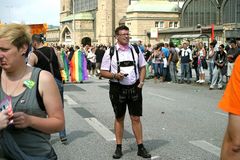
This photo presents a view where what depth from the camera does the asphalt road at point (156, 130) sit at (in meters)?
7.12

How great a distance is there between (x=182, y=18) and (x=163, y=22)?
42.5 ft

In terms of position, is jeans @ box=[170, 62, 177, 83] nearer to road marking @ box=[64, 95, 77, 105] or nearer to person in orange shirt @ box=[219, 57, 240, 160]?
road marking @ box=[64, 95, 77, 105]

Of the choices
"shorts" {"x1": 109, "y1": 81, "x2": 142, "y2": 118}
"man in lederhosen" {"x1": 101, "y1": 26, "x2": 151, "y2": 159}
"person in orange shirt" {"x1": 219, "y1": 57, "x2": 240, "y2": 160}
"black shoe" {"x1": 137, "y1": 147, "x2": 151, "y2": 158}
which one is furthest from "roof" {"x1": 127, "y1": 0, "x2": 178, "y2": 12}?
A: "person in orange shirt" {"x1": 219, "y1": 57, "x2": 240, "y2": 160}

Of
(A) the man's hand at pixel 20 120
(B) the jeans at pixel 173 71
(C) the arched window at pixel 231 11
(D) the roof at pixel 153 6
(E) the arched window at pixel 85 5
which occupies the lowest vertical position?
(B) the jeans at pixel 173 71

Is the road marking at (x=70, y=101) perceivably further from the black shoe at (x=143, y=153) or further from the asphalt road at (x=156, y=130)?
the black shoe at (x=143, y=153)

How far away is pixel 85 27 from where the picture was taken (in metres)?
122

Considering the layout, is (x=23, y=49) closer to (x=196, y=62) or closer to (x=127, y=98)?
(x=127, y=98)

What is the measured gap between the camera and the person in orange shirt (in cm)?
256

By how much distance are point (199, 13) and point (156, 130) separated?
7130 cm

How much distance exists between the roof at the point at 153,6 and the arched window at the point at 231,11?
28655mm

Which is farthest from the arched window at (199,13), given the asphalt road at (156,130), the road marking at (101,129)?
the road marking at (101,129)

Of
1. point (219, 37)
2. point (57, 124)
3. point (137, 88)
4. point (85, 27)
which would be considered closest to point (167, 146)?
point (137, 88)

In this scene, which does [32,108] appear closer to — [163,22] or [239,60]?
[239,60]

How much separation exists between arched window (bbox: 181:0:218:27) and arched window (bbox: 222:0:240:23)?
326 inches
